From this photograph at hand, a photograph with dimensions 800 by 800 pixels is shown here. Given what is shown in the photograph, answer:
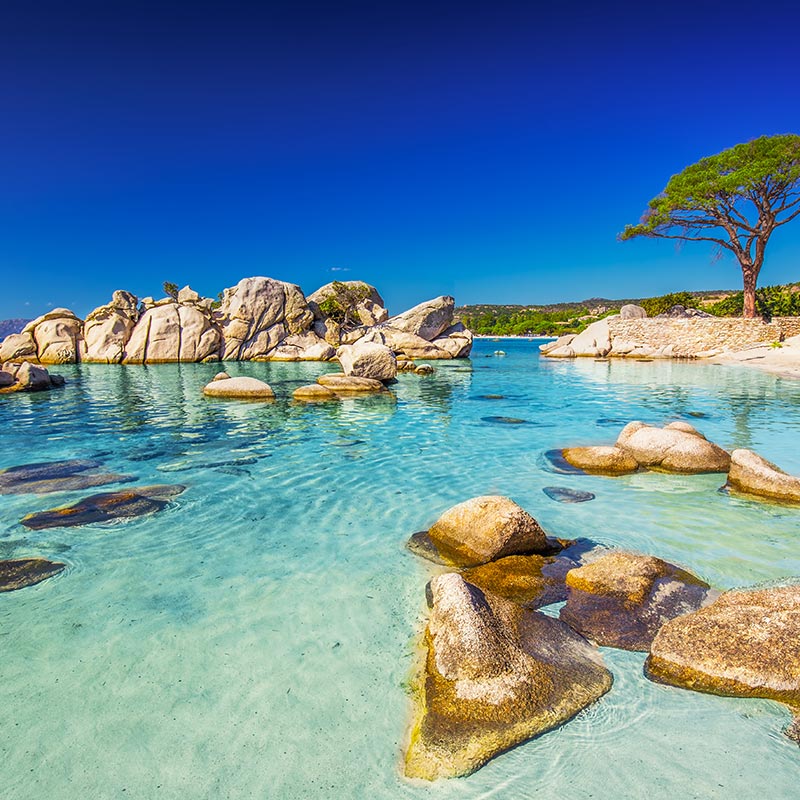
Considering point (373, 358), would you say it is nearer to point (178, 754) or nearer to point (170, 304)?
point (178, 754)

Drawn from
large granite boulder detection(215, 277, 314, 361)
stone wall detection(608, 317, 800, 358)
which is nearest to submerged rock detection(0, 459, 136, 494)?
large granite boulder detection(215, 277, 314, 361)

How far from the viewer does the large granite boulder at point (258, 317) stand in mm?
43469

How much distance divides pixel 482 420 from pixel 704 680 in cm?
1142

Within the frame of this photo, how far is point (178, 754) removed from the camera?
2.94 m

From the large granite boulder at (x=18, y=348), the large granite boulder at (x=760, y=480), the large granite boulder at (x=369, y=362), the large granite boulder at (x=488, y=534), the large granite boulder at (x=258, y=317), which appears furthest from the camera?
the large granite boulder at (x=258, y=317)

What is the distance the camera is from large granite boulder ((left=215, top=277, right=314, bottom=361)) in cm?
4347

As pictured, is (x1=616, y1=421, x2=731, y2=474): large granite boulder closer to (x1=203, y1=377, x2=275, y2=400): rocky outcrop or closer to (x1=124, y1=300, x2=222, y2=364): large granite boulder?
(x1=203, y1=377, x2=275, y2=400): rocky outcrop

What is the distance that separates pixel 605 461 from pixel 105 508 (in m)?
8.34

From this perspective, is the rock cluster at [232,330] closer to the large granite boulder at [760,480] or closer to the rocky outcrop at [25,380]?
the rocky outcrop at [25,380]

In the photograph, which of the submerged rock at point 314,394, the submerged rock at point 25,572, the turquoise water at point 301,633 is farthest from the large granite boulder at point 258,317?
the submerged rock at point 25,572

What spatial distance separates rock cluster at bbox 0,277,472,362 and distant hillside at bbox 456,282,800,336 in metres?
24.8

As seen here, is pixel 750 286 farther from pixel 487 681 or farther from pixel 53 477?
pixel 53 477

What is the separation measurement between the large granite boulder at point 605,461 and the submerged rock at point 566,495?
126 cm

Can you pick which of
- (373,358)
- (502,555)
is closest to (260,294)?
(373,358)
